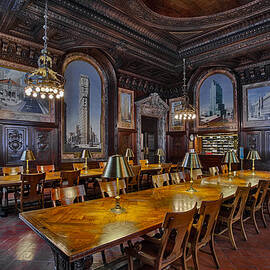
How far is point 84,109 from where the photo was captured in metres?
9.25

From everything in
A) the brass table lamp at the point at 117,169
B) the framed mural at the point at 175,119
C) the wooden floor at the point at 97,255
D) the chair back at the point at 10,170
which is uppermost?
the framed mural at the point at 175,119

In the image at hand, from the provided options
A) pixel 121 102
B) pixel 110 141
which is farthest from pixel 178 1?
pixel 110 141

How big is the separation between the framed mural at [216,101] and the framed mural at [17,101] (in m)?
7.42

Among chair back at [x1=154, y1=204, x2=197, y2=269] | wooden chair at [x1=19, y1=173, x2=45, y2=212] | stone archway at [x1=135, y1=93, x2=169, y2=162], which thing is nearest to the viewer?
chair back at [x1=154, y1=204, x2=197, y2=269]

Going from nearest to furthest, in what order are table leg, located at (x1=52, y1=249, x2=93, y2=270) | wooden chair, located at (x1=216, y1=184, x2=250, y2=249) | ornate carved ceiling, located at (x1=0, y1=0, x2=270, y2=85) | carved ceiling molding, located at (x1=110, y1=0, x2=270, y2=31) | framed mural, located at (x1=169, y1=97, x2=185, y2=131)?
1. table leg, located at (x1=52, y1=249, x2=93, y2=270)
2. wooden chair, located at (x1=216, y1=184, x2=250, y2=249)
3. ornate carved ceiling, located at (x1=0, y1=0, x2=270, y2=85)
4. carved ceiling molding, located at (x1=110, y1=0, x2=270, y2=31)
5. framed mural, located at (x1=169, y1=97, x2=185, y2=131)

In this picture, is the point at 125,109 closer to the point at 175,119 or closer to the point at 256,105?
the point at 175,119

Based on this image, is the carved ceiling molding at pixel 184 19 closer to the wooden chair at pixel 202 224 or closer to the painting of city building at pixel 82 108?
the painting of city building at pixel 82 108

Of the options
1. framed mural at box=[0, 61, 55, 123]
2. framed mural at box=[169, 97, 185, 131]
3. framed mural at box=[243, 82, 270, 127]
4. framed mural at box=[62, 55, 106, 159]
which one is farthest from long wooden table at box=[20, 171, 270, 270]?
framed mural at box=[169, 97, 185, 131]

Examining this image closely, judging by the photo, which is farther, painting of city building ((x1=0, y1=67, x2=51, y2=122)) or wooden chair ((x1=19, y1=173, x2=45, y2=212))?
painting of city building ((x1=0, y1=67, x2=51, y2=122))

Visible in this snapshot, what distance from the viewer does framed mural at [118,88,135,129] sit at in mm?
10422

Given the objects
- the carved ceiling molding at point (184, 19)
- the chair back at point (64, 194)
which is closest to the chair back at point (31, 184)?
the chair back at point (64, 194)

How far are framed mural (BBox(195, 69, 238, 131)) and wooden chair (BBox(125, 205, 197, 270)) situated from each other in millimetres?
9056

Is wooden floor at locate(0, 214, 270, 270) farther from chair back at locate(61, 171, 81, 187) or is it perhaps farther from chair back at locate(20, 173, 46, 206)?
chair back at locate(61, 171, 81, 187)

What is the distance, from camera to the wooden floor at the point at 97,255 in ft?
9.64
